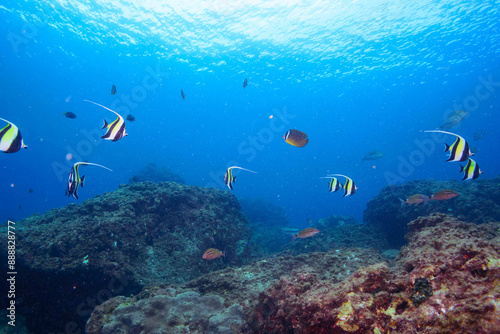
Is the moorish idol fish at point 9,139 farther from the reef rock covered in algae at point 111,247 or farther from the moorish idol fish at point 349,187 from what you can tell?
the moorish idol fish at point 349,187

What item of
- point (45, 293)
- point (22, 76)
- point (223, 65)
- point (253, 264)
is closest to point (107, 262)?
point (45, 293)

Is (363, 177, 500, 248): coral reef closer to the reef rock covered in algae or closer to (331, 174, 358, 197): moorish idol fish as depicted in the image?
(331, 174, 358, 197): moorish idol fish

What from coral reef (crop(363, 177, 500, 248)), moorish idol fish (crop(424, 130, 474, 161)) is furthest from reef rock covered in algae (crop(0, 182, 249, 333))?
coral reef (crop(363, 177, 500, 248))

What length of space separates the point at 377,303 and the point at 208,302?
2645mm

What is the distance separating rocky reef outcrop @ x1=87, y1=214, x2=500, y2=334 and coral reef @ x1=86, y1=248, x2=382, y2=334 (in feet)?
0.05

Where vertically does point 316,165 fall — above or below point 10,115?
below

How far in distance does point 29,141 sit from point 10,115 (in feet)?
52.9

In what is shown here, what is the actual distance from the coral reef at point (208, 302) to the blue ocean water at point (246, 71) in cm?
1590

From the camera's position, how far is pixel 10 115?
55219 millimetres

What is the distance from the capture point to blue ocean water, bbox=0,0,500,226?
23125 millimetres

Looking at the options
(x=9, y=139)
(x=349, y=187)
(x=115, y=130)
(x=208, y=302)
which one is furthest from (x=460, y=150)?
(x=9, y=139)

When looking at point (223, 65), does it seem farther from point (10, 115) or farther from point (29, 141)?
point (29, 141)

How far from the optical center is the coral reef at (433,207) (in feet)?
27.6

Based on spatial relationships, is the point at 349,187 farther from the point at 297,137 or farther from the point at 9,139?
the point at 9,139
